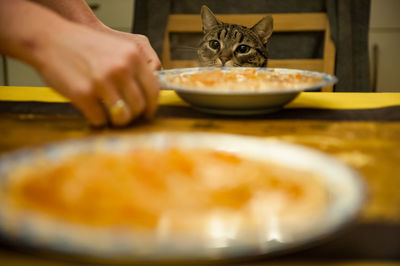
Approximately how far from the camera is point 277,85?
80 centimetres

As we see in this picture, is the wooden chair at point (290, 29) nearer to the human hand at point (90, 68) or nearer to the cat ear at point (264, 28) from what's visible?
the cat ear at point (264, 28)

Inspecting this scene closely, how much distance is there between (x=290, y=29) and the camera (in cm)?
222

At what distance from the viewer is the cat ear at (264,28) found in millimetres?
1968

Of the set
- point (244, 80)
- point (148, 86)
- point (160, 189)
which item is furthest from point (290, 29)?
point (160, 189)

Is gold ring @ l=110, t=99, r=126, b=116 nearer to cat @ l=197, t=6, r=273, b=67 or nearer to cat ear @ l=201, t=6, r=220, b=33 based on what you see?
cat @ l=197, t=6, r=273, b=67

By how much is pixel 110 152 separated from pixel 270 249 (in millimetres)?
237

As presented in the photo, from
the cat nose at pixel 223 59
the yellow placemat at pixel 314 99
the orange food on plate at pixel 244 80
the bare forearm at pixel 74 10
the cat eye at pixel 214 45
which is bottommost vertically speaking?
the yellow placemat at pixel 314 99

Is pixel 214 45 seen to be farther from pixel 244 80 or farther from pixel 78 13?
pixel 244 80

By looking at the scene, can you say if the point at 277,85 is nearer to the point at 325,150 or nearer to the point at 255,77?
the point at 255,77

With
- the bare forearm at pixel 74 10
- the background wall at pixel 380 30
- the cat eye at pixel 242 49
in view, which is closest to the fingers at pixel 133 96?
the bare forearm at pixel 74 10

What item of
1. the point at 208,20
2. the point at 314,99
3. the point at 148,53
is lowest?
the point at 314,99

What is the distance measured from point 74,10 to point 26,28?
58 centimetres

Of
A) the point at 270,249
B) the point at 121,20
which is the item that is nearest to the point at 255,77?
the point at 270,249

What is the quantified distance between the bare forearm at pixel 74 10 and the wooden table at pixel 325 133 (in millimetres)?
296
